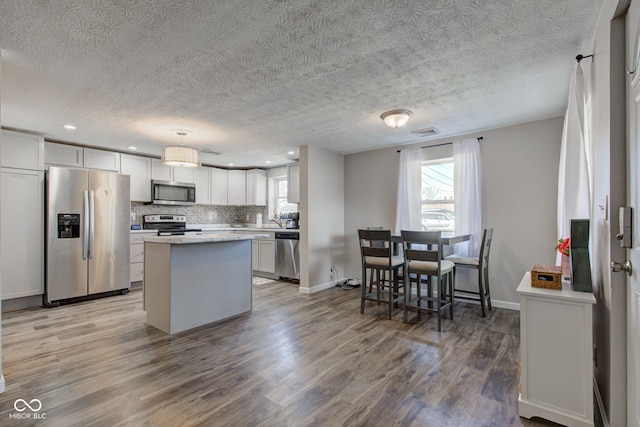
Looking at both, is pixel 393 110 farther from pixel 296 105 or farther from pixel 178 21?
pixel 178 21

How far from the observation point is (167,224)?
5.66 m

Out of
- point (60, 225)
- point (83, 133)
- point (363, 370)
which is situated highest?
point (83, 133)

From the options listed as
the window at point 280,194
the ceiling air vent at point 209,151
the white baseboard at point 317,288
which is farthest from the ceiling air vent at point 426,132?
the window at point 280,194

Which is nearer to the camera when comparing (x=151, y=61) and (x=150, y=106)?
(x=151, y=61)

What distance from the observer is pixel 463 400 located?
1875 mm

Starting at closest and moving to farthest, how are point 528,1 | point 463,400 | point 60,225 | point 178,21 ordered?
point 528,1 → point 178,21 → point 463,400 → point 60,225

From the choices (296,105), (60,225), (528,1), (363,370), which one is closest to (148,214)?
(60,225)

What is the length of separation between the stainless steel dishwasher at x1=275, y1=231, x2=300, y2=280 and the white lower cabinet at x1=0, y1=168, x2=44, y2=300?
3269 millimetres

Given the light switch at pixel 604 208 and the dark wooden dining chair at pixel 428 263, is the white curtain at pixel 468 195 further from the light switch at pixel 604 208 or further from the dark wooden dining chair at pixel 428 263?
the light switch at pixel 604 208

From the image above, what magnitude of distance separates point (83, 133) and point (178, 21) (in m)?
3.22

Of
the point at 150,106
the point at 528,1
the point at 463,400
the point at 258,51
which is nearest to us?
the point at 528,1

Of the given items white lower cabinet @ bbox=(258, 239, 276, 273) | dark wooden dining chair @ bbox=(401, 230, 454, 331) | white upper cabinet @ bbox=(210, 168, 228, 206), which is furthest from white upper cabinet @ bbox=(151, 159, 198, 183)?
dark wooden dining chair @ bbox=(401, 230, 454, 331)

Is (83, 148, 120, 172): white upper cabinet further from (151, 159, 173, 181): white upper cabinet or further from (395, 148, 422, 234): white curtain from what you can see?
(395, 148, 422, 234): white curtain

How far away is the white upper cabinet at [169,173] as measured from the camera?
17.8ft
